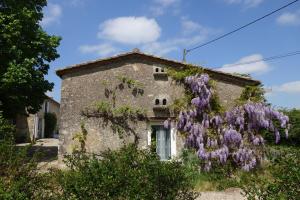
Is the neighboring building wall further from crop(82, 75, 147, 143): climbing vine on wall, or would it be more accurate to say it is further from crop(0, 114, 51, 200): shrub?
Answer: crop(0, 114, 51, 200): shrub

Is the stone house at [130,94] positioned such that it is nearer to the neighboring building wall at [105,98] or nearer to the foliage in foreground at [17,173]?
the neighboring building wall at [105,98]

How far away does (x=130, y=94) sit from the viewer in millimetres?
13453

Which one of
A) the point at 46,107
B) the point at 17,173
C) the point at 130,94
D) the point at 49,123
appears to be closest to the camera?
the point at 17,173

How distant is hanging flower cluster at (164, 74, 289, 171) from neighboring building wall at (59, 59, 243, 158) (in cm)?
51

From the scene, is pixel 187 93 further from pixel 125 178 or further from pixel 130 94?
pixel 125 178

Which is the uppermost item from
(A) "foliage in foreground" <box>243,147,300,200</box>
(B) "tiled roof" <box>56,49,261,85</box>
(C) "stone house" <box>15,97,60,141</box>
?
(B) "tiled roof" <box>56,49,261,85</box>

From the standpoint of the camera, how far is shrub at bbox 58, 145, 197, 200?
5391 millimetres

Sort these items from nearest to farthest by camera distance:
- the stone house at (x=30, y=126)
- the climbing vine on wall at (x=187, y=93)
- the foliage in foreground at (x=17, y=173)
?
1. the foliage in foreground at (x=17, y=173)
2. the climbing vine on wall at (x=187, y=93)
3. the stone house at (x=30, y=126)

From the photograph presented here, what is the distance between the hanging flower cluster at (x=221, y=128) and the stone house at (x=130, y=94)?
486mm

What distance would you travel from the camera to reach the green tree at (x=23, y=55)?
16375 millimetres

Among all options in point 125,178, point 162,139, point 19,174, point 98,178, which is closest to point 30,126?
point 162,139

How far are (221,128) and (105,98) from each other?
4208 millimetres

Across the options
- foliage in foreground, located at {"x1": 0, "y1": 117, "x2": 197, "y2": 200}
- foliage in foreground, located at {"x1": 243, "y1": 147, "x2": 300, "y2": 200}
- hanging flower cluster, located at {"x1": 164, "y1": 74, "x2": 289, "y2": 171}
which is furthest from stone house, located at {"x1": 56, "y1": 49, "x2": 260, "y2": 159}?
foliage in foreground, located at {"x1": 243, "y1": 147, "x2": 300, "y2": 200}

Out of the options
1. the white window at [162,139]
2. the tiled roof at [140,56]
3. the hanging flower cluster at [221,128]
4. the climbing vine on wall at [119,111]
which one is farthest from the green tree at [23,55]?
the hanging flower cluster at [221,128]
